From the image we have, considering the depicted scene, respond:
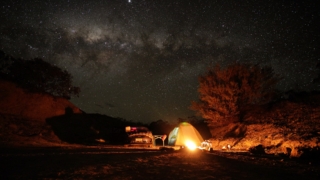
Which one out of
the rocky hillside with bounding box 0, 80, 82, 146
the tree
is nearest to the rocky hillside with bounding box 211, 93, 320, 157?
the tree

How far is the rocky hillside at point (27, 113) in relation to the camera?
21.3 m

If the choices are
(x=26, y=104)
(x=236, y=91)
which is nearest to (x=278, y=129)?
(x=236, y=91)

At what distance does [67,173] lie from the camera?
266 inches

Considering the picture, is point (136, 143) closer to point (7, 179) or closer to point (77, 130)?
point (77, 130)

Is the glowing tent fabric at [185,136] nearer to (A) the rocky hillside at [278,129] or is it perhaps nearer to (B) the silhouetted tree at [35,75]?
(A) the rocky hillside at [278,129]

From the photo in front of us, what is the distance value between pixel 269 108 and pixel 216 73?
6.16m

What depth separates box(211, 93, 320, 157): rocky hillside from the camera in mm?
15789

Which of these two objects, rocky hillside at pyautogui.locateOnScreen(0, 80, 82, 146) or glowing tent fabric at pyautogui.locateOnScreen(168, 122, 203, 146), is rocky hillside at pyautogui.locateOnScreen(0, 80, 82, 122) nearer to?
rocky hillside at pyautogui.locateOnScreen(0, 80, 82, 146)

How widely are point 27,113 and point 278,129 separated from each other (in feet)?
89.4

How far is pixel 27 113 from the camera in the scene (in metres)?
28.0

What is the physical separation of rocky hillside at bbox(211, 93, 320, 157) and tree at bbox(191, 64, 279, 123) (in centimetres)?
94

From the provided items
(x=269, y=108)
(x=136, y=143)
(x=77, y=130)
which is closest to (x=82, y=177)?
(x=136, y=143)

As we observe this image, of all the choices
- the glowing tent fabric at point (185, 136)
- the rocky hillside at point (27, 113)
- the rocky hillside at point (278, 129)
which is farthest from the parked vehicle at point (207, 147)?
the rocky hillside at point (27, 113)

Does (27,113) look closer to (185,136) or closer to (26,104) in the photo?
(26,104)
